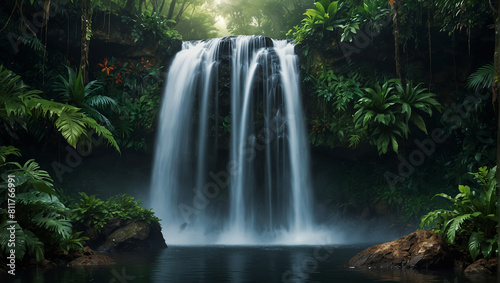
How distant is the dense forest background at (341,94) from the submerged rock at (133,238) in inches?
141

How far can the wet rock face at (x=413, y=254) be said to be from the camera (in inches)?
275

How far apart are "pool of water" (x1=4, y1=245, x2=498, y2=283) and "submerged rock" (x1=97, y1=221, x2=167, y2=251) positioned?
2069 millimetres

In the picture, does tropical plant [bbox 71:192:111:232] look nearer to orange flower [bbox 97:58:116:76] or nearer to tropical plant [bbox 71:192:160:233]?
tropical plant [bbox 71:192:160:233]

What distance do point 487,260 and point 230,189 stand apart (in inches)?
352

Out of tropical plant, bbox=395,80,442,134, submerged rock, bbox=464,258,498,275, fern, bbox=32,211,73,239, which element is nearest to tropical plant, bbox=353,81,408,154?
tropical plant, bbox=395,80,442,134

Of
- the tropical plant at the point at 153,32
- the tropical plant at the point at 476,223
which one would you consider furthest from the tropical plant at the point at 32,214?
the tropical plant at the point at 153,32

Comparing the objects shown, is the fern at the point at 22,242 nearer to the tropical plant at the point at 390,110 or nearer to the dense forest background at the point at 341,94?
the dense forest background at the point at 341,94

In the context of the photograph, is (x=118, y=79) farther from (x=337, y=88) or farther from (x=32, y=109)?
Answer: (x=32, y=109)

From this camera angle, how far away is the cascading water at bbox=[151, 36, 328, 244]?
14680 millimetres

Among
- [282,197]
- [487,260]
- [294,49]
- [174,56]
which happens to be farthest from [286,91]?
[487,260]

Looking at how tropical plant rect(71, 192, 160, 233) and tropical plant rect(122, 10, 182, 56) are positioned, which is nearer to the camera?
Answer: tropical plant rect(71, 192, 160, 233)

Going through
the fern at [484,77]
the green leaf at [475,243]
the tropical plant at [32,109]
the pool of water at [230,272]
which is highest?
the fern at [484,77]

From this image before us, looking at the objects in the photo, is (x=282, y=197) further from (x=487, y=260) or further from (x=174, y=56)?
(x=487, y=260)

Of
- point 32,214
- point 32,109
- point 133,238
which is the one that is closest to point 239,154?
point 133,238
